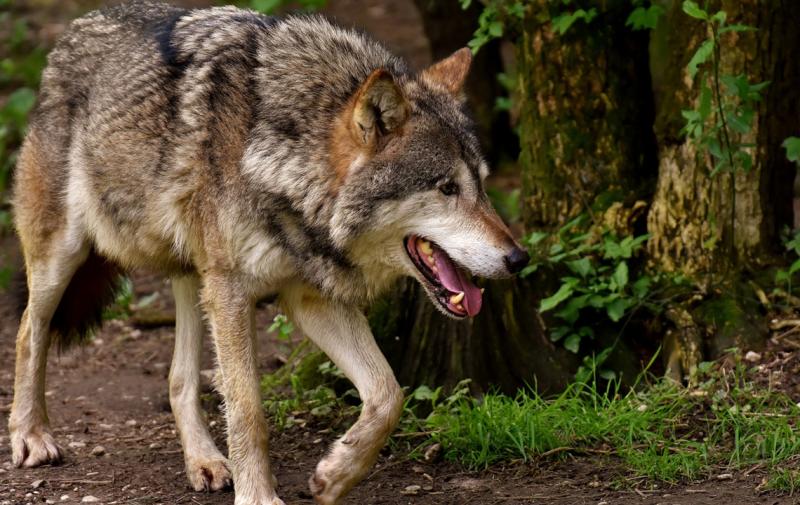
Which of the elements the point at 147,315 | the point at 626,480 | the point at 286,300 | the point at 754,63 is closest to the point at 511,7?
the point at 754,63

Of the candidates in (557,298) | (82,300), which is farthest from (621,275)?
(82,300)

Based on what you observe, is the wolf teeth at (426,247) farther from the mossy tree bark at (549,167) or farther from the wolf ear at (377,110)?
the mossy tree bark at (549,167)

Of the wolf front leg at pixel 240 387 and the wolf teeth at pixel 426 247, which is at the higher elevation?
the wolf teeth at pixel 426 247

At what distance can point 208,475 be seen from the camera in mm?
4875

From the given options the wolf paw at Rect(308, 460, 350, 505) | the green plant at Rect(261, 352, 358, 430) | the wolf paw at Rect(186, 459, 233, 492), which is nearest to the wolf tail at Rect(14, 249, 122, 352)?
the green plant at Rect(261, 352, 358, 430)

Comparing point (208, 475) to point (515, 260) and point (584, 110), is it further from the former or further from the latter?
point (584, 110)

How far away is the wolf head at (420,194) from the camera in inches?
162

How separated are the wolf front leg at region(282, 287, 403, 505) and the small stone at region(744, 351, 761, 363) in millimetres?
1843

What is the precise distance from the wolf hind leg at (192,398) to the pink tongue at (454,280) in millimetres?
1260

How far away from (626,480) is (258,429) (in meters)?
1.46

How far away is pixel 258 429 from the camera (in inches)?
172

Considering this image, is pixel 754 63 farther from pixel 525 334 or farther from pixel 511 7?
pixel 525 334

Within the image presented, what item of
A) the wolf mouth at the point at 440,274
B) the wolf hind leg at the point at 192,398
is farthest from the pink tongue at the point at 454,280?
the wolf hind leg at the point at 192,398

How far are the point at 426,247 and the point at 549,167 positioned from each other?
1.86 metres
